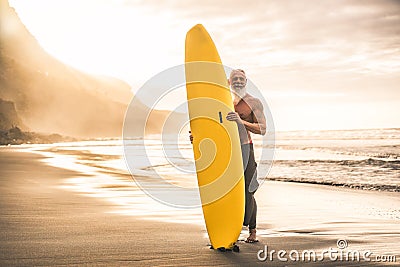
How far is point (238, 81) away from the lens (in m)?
5.01

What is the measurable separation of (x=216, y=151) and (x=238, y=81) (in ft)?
2.55

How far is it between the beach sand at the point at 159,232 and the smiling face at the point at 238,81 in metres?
1.59

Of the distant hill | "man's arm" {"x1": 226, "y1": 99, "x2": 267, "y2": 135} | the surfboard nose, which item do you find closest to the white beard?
"man's arm" {"x1": 226, "y1": 99, "x2": 267, "y2": 135}

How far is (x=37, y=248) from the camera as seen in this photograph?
448 cm

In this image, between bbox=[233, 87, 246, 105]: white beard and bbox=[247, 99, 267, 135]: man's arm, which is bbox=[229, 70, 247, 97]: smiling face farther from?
bbox=[247, 99, 267, 135]: man's arm

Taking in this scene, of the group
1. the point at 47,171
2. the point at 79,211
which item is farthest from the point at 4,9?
the point at 79,211

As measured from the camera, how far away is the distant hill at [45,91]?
248ft

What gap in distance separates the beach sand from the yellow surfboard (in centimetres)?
28

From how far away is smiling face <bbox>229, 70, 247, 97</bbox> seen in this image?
502cm

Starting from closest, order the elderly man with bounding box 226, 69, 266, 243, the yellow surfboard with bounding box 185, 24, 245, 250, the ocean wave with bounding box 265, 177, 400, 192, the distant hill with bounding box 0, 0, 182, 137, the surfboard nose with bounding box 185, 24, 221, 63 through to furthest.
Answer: the yellow surfboard with bounding box 185, 24, 245, 250
the elderly man with bounding box 226, 69, 266, 243
the surfboard nose with bounding box 185, 24, 221, 63
the ocean wave with bounding box 265, 177, 400, 192
the distant hill with bounding box 0, 0, 182, 137

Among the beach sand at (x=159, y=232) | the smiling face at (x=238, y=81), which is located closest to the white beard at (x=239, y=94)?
the smiling face at (x=238, y=81)

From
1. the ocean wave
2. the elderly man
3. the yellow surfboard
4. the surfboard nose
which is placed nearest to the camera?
the yellow surfboard

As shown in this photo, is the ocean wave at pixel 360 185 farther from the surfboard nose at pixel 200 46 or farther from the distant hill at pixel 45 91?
the distant hill at pixel 45 91

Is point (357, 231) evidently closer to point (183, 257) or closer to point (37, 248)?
point (183, 257)
